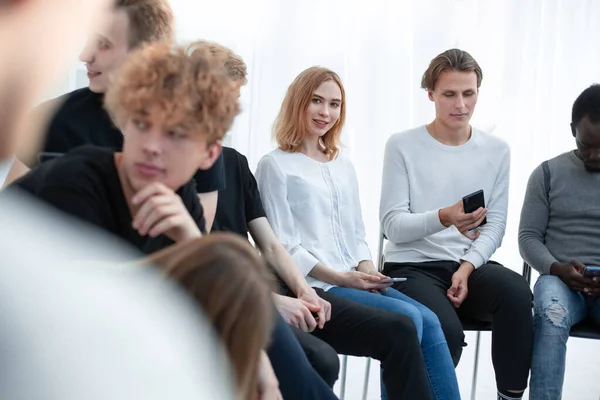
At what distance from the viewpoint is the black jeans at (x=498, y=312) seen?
2301mm

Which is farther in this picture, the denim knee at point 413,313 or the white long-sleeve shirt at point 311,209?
the white long-sleeve shirt at point 311,209

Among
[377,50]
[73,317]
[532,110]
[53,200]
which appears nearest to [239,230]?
[53,200]

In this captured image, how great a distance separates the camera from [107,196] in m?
1.14

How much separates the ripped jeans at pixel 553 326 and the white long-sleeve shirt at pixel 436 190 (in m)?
0.23

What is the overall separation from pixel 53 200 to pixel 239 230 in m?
0.96

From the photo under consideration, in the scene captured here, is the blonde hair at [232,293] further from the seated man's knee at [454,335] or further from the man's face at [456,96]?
the man's face at [456,96]

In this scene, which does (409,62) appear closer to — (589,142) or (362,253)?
(589,142)

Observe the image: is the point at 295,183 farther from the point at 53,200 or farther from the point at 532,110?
the point at 532,110

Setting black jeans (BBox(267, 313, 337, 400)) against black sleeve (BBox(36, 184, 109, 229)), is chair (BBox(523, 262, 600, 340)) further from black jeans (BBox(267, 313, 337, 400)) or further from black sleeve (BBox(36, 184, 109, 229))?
black sleeve (BBox(36, 184, 109, 229))

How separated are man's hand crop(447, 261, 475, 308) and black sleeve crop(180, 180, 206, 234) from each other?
1.27 m

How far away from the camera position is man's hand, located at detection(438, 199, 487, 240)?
2391 mm

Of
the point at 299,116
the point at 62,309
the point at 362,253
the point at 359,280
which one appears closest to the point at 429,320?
the point at 359,280

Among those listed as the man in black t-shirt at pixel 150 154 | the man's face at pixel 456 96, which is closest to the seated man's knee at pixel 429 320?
the man's face at pixel 456 96

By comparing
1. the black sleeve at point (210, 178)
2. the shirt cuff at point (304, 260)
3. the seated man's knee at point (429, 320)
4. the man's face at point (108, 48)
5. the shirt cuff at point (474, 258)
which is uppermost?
the man's face at point (108, 48)
